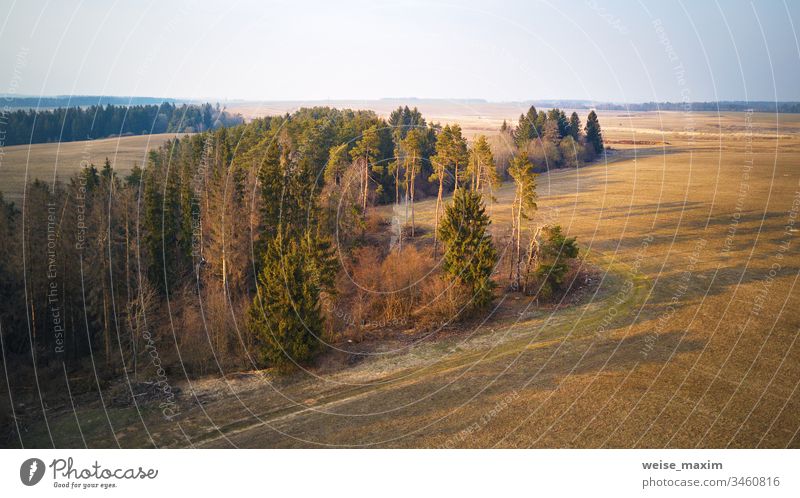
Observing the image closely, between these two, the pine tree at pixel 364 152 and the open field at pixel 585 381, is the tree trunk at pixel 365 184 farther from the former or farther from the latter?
the open field at pixel 585 381

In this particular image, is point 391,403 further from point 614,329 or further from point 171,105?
point 171,105

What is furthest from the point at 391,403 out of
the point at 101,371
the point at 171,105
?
the point at 171,105

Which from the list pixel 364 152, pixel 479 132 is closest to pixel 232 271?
pixel 364 152

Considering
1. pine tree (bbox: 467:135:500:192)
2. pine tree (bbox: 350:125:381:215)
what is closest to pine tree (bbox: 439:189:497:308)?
pine tree (bbox: 467:135:500:192)

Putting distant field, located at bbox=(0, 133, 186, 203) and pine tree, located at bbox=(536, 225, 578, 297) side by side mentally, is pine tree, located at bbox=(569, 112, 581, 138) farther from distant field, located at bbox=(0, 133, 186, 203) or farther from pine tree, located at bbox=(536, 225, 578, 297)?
distant field, located at bbox=(0, 133, 186, 203)

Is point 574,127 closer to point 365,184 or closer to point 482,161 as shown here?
point 365,184

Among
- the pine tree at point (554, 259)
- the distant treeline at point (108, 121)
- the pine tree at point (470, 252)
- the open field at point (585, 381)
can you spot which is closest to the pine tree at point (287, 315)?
the open field at point (585, 381)
